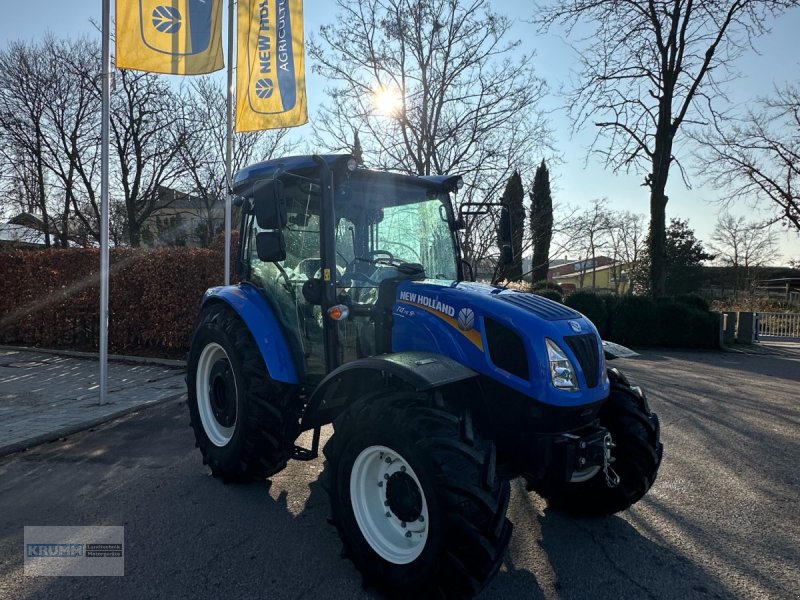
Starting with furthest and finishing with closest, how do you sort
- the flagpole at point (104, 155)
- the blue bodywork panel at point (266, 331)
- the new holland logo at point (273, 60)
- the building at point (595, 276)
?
the building at point (595, 276) < the new holland logo at point (273, 60) < the flagpole at point (104, 155) < the blue bodywork panel at point (266, 331)

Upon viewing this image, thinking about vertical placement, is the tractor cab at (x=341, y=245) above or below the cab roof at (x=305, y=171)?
below

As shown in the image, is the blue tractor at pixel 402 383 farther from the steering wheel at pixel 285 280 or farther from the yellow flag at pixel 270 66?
the yellow flag at pixel 270 66

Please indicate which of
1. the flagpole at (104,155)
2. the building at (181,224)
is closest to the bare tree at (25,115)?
the building at (181,224)

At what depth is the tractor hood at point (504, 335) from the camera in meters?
2.64

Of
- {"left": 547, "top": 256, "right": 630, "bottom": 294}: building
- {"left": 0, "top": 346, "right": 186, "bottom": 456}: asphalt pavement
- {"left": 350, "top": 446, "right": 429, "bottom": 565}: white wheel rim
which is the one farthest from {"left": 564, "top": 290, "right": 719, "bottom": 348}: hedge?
{"left": 350, "top": 446, "right": 429, "bottom": 565}: white wheel rim

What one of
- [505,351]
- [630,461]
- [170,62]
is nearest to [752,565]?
[630,461]

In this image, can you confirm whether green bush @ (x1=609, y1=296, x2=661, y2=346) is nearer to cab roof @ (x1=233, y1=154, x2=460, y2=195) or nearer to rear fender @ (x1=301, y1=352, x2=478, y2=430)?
cab roof @ (x1=233, y1=154, x2=460, y2=195)

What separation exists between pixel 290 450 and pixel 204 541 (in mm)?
784

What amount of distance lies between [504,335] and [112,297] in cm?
947

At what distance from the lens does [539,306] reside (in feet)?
9.82

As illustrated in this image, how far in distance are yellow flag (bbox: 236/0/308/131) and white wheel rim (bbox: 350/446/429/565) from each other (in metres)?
7.72

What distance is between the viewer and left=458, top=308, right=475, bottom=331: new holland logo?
2.81m

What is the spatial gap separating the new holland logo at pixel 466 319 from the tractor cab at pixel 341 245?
532mm

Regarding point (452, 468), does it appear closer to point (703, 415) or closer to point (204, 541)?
point (204, 541)
